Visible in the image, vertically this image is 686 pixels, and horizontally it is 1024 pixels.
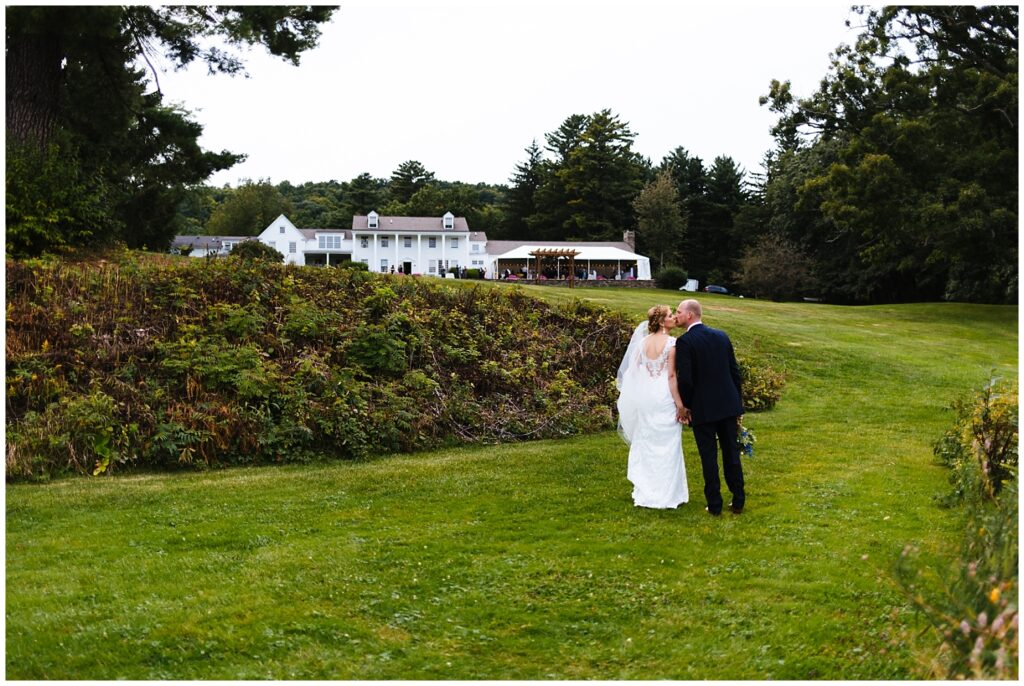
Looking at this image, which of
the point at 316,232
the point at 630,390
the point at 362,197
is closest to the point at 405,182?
the point at 362,197

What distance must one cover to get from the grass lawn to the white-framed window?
67801mm

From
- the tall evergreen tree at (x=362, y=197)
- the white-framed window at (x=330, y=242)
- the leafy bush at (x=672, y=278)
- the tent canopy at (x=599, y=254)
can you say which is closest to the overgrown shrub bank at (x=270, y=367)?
the leafy bush at (x=672, y=278)

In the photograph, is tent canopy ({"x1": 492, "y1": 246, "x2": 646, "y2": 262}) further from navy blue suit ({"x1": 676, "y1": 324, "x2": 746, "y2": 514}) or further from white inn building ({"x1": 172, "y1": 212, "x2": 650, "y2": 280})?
navy blue suit ({"x1": 676, "y1": 324, "x2": 746, "y2": 514})

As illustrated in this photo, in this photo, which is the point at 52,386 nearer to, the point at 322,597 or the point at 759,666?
Result: the point at 322,597

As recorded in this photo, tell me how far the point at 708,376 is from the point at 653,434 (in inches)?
33.4

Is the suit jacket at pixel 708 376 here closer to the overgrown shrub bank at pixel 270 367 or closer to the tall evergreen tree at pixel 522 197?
the overgrown shrub bank at pixel 270 367

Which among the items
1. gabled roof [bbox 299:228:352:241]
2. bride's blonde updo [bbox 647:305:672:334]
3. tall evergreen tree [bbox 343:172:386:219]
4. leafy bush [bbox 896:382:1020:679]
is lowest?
leafy bush [bbox 896:382:1020:679]

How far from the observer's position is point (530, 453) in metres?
10.5

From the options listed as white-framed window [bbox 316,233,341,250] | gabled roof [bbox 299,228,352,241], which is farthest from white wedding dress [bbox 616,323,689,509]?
white-framed window [bbox 316,233,341,250]

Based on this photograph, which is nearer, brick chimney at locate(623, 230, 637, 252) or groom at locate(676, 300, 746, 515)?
groom at locate(676, 300, 746, 515)

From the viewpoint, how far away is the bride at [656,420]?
802 centimetres

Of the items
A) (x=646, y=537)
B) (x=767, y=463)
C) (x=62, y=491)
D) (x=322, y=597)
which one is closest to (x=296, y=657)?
(x=322, y=597)

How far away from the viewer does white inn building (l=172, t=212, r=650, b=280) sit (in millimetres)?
68438

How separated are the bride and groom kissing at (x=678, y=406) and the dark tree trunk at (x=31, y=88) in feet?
43.3
